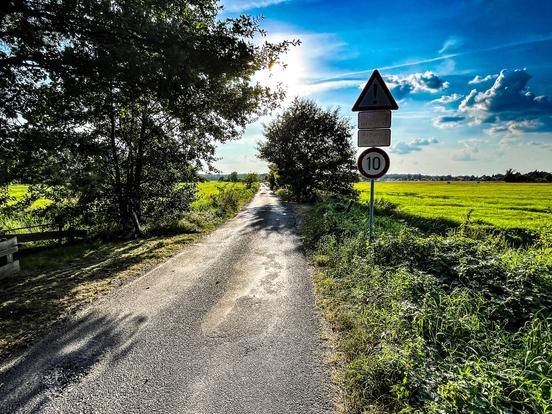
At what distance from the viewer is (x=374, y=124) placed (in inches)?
252

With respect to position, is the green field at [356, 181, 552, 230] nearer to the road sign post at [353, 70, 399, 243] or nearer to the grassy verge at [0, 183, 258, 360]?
the road sign post at [353, 70, 399, 243]

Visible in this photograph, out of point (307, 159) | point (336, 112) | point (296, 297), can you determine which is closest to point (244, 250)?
point (296, 297)

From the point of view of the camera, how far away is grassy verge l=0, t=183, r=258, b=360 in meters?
4.50

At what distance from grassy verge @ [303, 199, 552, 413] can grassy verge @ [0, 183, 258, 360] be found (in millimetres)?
4117

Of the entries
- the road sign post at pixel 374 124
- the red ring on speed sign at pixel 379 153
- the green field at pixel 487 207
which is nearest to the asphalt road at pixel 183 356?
the red ring on speed sign at pixel 379 153

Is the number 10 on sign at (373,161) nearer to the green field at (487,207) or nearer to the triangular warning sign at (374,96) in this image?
the triangular warning sign at (374,96)

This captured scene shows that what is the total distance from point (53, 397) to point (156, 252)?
20.7 ft

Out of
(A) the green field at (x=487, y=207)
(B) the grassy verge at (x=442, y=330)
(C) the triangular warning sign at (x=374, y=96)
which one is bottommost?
(A) the green field at (x=487, y=207)

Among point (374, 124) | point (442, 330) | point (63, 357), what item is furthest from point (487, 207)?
point (63, 357)

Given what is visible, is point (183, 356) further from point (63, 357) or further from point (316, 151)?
point (316, 151)

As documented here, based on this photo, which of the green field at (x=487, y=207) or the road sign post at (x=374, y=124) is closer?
Result: the road sign post at (x=374, y=124)

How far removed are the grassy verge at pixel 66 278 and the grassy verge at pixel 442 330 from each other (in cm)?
412

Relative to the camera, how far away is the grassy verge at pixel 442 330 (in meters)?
2.37

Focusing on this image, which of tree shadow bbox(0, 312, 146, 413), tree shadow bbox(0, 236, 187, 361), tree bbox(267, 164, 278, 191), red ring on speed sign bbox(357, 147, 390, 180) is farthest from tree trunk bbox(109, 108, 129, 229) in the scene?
tree bbox(267, 164, 278, 191)
